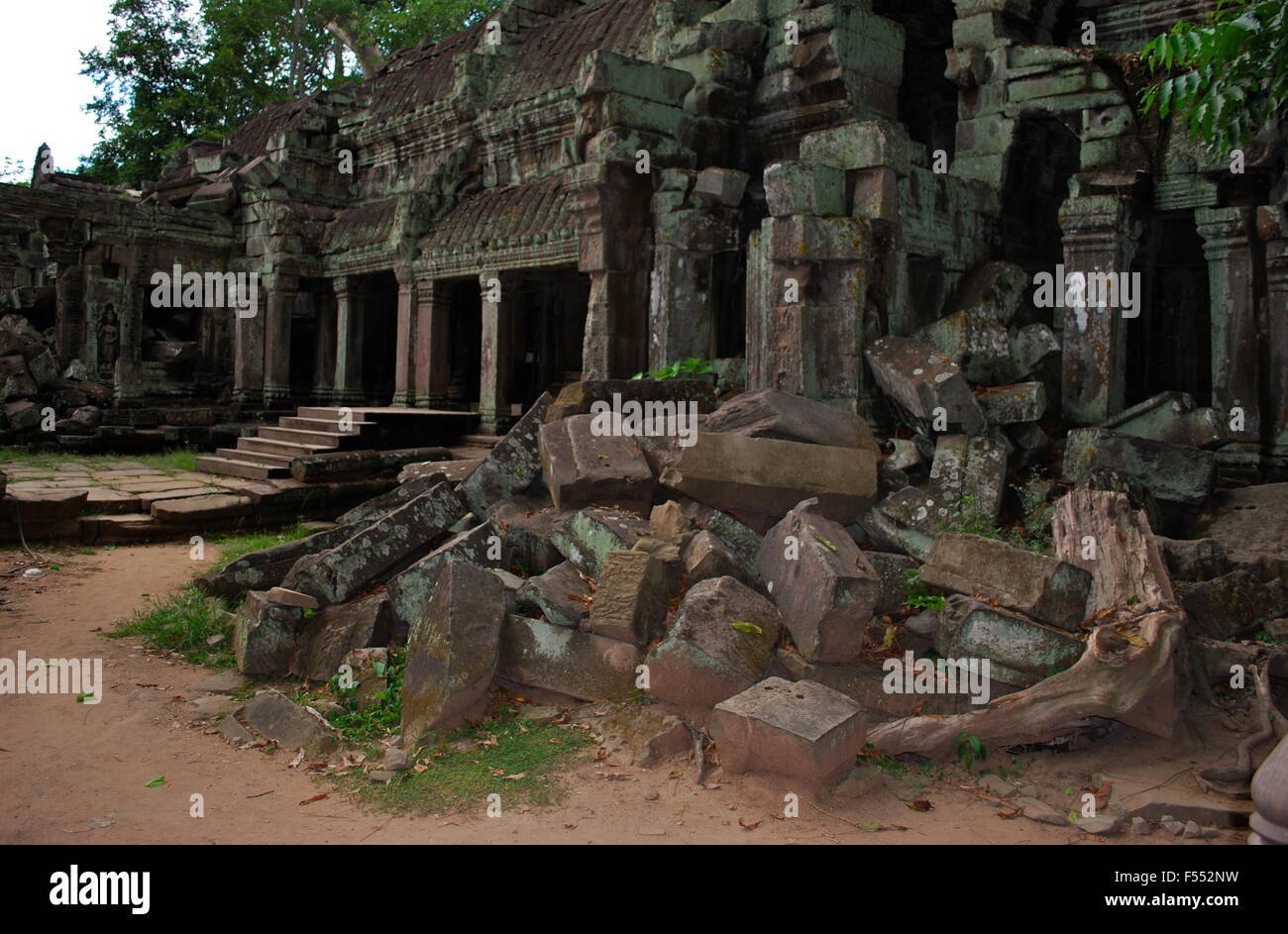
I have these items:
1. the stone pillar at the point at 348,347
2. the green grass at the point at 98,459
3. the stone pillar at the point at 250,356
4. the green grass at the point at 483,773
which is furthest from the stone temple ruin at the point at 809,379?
the stone pillar at the point at 250,356

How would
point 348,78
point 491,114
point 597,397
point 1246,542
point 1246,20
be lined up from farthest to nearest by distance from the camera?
point 348,78
point 491,114
point 597,397
point 1246,542
point 1246,20

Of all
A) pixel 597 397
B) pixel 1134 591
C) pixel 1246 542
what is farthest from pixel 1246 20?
pixel 597 397

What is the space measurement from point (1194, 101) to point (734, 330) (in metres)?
5.72

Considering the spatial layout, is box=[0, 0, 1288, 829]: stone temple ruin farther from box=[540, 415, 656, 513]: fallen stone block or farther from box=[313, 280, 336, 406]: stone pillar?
box=[313, 280, 336, 406]: stone pillar

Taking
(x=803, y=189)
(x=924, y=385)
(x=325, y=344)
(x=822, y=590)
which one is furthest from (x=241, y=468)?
(x=822, y=590)

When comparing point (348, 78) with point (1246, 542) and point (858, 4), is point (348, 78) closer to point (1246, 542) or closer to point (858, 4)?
point (858, 4)

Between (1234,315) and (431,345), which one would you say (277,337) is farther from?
(1234,315)

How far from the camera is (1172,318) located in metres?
10.8

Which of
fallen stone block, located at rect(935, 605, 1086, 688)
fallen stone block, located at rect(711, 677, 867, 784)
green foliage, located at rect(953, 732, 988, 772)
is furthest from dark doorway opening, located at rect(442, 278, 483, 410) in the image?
green foliage, located at rect(953, 732, 988, 772)

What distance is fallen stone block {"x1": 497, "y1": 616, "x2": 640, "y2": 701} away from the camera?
5.04 metres

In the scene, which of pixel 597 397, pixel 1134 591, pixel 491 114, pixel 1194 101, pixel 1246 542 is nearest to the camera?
pixel 1134 591

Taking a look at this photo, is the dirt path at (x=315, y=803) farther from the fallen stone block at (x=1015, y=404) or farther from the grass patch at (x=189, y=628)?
the fallen stone block at (x=1015, y=404)

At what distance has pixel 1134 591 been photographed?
193 inches

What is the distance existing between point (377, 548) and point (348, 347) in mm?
Result: 10562
